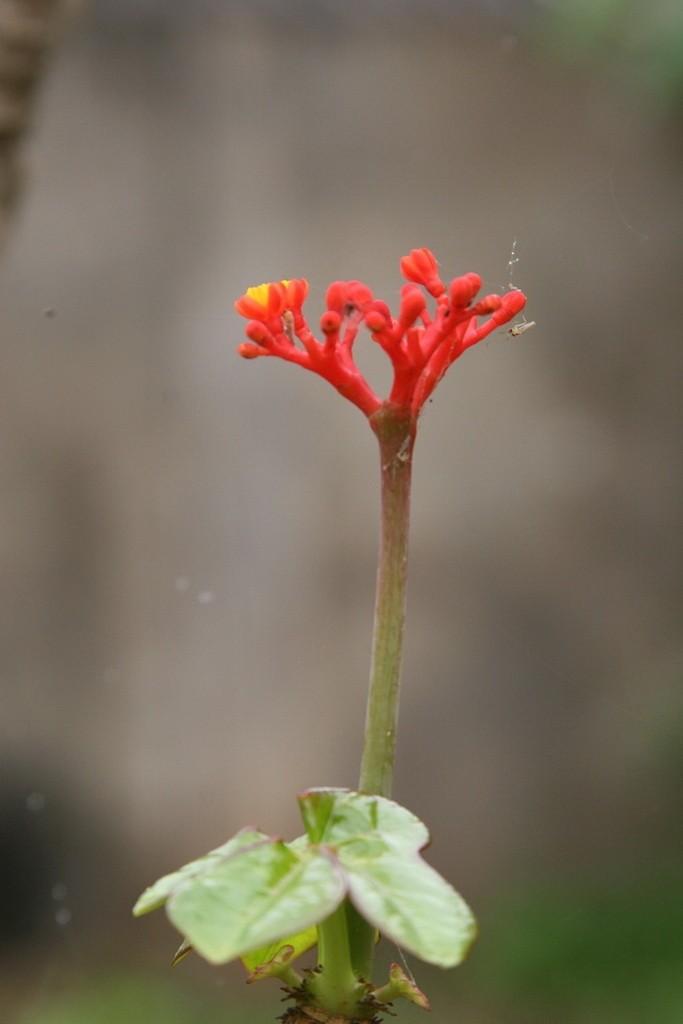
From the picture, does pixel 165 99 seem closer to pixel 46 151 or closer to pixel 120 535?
pixel 46 151

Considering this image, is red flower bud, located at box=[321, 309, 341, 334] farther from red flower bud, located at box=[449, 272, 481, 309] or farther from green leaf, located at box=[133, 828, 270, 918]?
green leaf, located at box=[133, 828, 270, 918]

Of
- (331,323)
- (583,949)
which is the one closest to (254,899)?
(331,323)

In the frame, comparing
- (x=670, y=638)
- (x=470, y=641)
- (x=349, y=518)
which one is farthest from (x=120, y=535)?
(x=670, y=638)

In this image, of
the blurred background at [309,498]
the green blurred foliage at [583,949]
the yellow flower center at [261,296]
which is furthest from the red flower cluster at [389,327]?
the green blurred foliage at [583,949]

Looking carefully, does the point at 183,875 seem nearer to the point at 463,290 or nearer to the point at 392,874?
the point at 392,874

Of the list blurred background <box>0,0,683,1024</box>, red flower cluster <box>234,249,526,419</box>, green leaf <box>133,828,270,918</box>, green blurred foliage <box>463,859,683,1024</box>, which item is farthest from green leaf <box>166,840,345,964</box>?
green blurred foliage <box>463,859,683,1024</box>

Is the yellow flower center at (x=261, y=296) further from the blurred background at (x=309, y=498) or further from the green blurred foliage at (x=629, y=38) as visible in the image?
the blurred background at (x=309, y=498)
